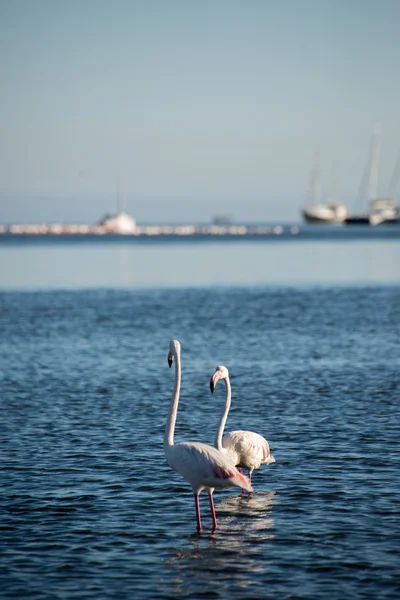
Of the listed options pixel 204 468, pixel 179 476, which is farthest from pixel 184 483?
pixel 204 468

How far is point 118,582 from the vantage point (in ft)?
32.9

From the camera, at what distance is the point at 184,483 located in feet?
44.7

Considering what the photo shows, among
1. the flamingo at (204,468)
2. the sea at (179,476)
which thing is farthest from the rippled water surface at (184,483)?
the flamingo at (204,468)

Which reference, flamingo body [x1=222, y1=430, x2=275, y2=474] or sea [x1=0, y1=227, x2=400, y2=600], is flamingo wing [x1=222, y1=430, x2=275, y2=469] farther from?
sea [x1=0, y1=227, x2=400, y2=600]

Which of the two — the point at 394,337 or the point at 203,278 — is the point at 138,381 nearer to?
the point at 394,337

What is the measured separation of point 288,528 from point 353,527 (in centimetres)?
76

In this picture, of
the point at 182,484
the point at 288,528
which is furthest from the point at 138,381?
the point at 288,528

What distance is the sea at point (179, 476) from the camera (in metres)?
10.3

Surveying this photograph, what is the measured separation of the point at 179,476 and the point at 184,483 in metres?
0.39

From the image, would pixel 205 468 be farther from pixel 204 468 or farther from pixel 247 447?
pixel 247 447

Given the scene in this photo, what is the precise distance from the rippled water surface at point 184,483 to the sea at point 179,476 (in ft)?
0.11

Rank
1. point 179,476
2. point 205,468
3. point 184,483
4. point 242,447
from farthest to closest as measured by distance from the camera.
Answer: point 179,476
point 184,483
point 242,447
point 205,468

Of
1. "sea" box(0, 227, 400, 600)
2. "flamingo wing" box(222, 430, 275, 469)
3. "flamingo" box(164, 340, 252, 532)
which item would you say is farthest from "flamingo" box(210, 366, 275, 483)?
"flamingo" box(164, 340, 252, 532)

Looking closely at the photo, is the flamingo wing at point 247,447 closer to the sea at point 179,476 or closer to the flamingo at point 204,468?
the sea at point 179,476
